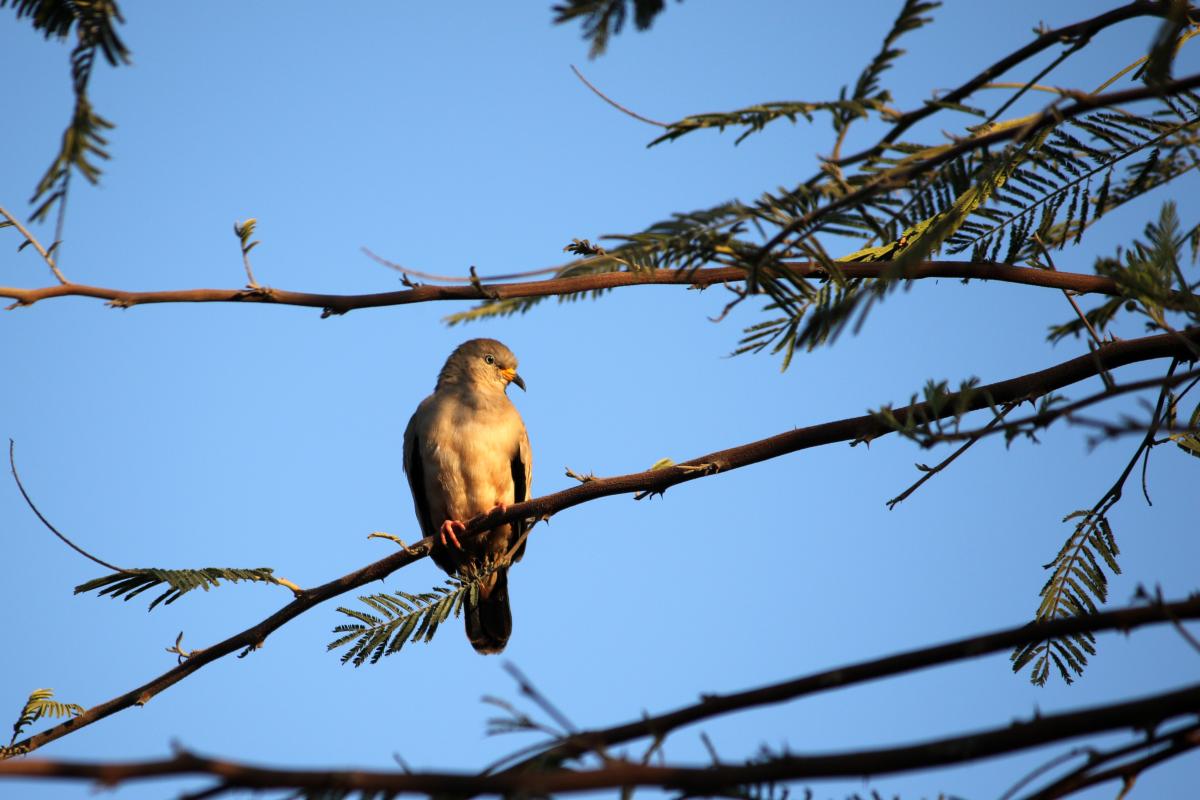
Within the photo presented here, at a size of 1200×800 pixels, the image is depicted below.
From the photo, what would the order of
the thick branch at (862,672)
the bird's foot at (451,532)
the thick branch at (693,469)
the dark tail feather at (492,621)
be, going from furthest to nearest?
1. the dark tail feather at (492,621)
2. the bird's foot at (451,532)
3. the thick branch at (693,469)
4. the thick branch at (862,672)

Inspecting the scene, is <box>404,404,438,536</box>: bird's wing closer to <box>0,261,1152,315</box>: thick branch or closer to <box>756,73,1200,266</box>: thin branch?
<box>0,261,1152,315</box>: thick branch

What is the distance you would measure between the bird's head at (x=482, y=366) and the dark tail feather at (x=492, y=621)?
5.73 feet

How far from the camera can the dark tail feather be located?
23.9ft

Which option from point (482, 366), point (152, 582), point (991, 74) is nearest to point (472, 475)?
point (482, 366)

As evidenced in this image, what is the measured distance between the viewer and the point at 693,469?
3.81 meters

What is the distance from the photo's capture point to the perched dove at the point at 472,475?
7293 mm

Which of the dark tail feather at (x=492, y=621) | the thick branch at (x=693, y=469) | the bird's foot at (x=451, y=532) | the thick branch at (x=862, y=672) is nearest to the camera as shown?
the thick branch at (x=862, y=672)

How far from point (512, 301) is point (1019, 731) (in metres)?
2.06

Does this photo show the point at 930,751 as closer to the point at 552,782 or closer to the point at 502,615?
the point at 552,782

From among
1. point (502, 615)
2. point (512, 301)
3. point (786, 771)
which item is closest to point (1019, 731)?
point (786, 771)

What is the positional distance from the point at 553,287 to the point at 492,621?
445cm

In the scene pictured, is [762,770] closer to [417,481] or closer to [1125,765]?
[1125,765]

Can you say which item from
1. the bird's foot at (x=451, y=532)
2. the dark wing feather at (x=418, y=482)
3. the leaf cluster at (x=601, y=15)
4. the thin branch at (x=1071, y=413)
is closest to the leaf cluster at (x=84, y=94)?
the leaf cluster at (x=601, y=15)

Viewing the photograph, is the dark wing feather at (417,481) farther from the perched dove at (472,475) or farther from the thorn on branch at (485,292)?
the thorn on branch at (485,292)
